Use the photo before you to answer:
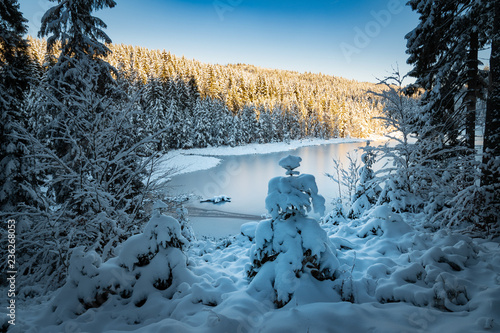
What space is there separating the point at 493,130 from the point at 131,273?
789 cm

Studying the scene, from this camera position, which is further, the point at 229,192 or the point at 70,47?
the point at 229,192

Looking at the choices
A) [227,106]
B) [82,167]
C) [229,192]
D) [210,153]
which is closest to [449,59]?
[82,167]

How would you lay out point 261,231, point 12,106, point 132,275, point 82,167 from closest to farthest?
point 132,275 < point 261,231 < point 82,167 < point 12,106

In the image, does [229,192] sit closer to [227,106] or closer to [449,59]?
[449,59]

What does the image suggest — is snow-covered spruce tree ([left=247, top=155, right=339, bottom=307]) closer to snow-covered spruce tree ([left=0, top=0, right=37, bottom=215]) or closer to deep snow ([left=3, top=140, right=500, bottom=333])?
deep snow ([left=3, top=140, right=500, bottom=333])

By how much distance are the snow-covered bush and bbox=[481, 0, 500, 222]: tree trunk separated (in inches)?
254

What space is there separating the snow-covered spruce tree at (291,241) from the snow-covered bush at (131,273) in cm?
147

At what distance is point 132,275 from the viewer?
389 cm

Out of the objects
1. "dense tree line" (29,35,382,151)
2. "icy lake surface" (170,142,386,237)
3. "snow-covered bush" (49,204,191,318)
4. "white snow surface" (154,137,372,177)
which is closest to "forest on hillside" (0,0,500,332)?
"snow-covered bush" (49,204,191,318)

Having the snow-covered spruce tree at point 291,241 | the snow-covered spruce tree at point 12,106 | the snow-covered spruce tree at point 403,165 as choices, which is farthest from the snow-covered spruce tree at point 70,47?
the snow-covered spruce tree at point 403,165

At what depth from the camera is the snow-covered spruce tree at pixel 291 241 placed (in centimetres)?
373

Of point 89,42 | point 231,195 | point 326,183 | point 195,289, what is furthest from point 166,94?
point 195,289

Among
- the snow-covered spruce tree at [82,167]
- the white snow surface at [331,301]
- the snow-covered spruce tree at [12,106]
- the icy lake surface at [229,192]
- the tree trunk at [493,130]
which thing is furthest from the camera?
the icy lake surface at [229,192]

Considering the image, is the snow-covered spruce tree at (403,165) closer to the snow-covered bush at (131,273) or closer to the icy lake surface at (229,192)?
the icy lake surface at (229,192)
